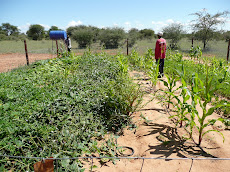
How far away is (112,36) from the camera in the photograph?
773 inches

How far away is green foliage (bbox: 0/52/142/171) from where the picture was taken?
2.32 meters

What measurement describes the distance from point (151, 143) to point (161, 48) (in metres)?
4.23

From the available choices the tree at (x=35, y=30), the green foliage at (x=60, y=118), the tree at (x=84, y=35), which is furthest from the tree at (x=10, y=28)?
→ the green foliage at (x=60, y=118)

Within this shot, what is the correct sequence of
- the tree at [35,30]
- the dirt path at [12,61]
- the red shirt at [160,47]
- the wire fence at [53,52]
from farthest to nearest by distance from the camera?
the tree at [35,30] → the dirt path at [12,61] → the wire fence at [53,52] → the red shirt at [160,47]

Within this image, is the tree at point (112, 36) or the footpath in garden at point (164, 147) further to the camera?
the tree at point (112, 36)

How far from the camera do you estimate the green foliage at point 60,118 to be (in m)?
2.32

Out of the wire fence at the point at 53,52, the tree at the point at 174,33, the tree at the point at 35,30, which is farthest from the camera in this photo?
the tree at the point at 35,30

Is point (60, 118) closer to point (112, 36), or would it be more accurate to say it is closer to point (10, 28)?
point (112, 36)

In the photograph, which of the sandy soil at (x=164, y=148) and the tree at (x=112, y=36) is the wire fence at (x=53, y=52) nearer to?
the tree at (x=112, y=36)

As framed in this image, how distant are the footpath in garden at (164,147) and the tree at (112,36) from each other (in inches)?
655

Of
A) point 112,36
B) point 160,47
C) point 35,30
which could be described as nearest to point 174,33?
point 112,36

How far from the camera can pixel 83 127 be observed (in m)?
2.77

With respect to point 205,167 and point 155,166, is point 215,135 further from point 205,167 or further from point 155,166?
point 155,166

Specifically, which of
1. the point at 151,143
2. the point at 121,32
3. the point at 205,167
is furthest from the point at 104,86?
the point at 121,32
